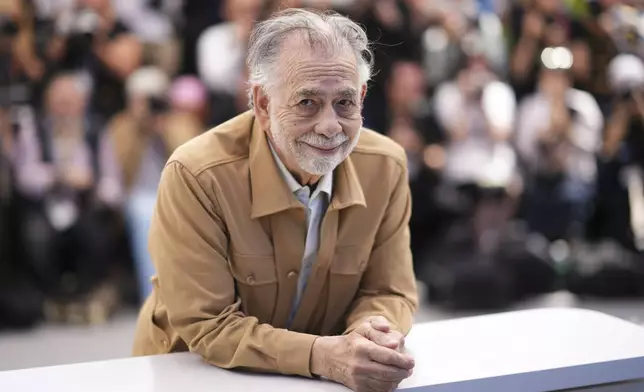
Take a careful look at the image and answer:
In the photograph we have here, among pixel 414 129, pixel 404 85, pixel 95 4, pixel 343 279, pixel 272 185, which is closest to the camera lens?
pixel 272 185

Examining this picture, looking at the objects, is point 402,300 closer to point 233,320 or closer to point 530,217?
point 233,320

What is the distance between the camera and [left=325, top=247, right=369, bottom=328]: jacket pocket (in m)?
2.23

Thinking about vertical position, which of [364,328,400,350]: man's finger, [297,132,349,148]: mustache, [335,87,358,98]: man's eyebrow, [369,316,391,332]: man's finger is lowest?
[364,328,400,350]: man's finger

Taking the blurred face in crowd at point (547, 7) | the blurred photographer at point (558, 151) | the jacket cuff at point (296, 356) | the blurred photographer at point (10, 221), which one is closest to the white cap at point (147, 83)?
the blurred photographer at point (10, 221)

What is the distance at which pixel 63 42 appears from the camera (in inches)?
206

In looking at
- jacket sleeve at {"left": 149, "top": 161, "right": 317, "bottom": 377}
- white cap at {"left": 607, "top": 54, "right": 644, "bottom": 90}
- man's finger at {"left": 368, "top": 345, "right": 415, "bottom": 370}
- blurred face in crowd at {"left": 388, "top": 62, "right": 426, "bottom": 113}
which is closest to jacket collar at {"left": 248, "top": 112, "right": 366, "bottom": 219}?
jacket sleeve at {"left": 149, "top": 161, "right": 317, "bottom": 377}

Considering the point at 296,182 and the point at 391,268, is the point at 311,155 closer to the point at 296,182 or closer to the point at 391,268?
the point at 296,182

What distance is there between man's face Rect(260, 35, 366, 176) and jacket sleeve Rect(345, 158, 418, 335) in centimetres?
31

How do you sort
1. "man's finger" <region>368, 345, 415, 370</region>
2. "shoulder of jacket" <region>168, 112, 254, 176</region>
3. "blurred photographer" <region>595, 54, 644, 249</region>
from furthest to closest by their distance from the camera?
"blurred photographer" <region>595, 54, 644, 249</region> → "shoulder of jacket" <region>168, 112, 254, 176</region> → "man's finger" <region>368, 345, 415, 370</region>

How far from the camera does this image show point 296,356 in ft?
6.45

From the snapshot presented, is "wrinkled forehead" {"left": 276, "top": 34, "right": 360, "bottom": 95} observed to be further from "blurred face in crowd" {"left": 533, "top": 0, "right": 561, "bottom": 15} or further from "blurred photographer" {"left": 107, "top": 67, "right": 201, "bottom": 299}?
"blurred face in crowd" {"left": 533, "top": 0, "right": 561, "bottom": 15}

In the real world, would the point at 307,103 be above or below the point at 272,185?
above

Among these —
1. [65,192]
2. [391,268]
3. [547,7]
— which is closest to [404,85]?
[547,7]

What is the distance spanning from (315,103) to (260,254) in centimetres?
39
